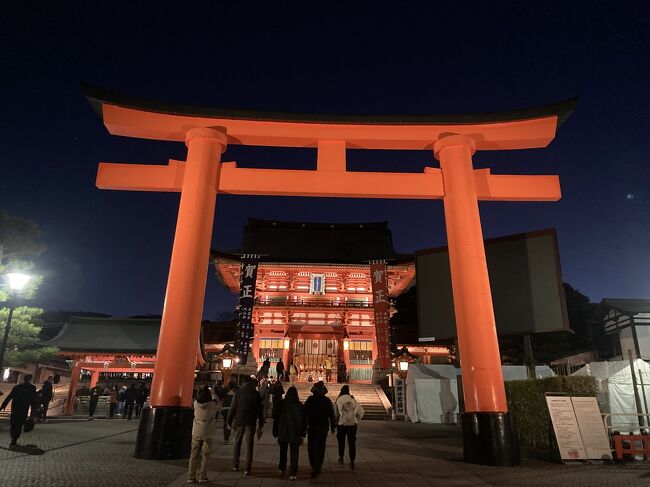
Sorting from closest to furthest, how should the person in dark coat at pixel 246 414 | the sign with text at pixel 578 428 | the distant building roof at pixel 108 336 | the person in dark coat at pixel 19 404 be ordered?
the person in dark coat at pixel 246 414 < the sign with text at pixel 578 428 < the person in dark coat at pixel 19 404 < the distant building roof at pixel 108 336

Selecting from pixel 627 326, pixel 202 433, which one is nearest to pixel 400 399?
pixel 202 433

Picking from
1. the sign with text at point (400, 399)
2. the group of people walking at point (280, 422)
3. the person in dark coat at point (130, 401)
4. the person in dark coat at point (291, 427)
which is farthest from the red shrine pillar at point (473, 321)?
the person in dark coat at point (130, 401)

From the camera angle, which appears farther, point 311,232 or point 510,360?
point 311,232

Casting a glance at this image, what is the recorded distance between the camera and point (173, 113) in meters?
8.96

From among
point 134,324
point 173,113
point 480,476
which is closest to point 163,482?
point 480,476

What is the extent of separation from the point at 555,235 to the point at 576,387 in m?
A: 3.62

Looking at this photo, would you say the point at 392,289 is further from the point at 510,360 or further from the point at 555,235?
the point at 555,235

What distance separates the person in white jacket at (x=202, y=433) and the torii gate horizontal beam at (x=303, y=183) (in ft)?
15.2

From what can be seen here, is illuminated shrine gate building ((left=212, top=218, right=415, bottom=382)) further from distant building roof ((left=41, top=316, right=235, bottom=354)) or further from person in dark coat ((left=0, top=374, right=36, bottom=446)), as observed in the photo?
person in dark coat ((left=0, top=374, right=36, bottom=446))

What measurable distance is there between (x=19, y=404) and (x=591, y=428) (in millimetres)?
11736

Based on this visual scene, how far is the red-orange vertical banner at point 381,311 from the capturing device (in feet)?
78.5

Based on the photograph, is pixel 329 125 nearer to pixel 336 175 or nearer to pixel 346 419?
pixel 336 175

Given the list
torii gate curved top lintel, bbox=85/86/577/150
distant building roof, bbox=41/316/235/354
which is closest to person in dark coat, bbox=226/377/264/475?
torii gate curved top lintel, bbox=85/86/577/150

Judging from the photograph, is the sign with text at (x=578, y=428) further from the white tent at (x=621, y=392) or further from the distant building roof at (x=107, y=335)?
the distant building roof at (x=107, y=335)
